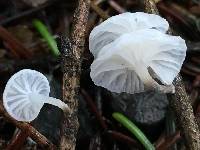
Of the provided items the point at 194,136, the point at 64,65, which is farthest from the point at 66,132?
the point at 194,136

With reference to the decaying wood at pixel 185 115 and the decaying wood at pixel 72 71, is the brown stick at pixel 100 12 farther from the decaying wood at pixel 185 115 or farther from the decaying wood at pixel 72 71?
the decaying wood at pixel 185 115

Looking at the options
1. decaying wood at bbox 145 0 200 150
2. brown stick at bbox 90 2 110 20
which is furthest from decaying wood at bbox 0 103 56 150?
brown stick at bbox 90 2 110 20

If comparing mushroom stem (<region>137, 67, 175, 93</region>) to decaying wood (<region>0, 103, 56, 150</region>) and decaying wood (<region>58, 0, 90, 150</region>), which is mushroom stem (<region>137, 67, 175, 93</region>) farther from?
decaying wood (<region>0, 103, 56, 150</region>)

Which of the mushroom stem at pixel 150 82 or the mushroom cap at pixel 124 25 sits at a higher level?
the mushroom cap at pixel 124 25

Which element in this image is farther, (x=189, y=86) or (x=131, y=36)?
(x=189, y=86)

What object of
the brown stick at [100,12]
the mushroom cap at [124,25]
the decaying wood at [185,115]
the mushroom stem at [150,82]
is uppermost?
the brown stick at [100,12]

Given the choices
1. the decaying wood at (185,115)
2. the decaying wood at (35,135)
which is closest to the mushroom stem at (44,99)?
the decaying wood at (35,135)

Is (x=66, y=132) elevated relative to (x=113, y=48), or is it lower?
lower

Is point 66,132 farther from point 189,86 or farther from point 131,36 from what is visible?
point 189,86
